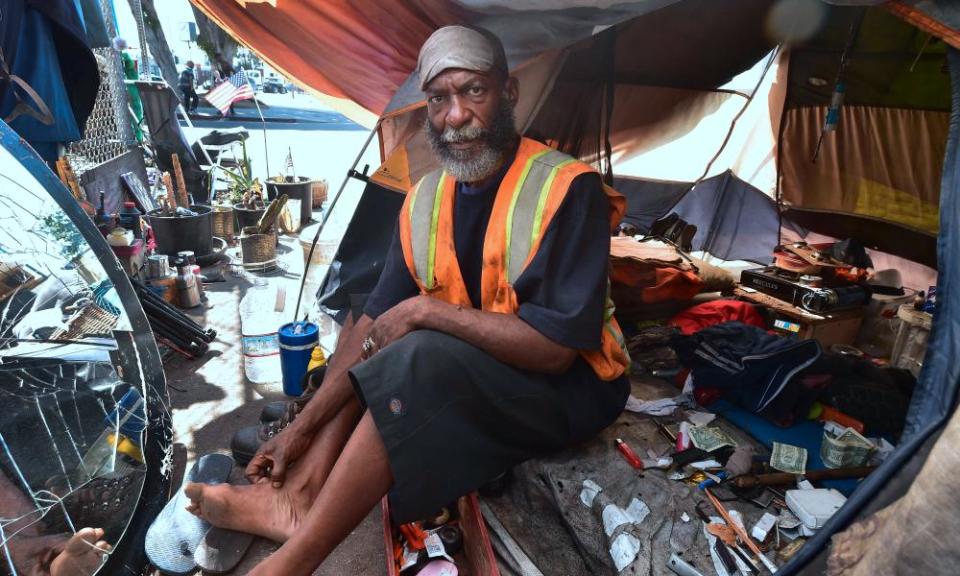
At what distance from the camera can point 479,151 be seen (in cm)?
193

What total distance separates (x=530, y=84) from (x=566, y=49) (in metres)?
0.24

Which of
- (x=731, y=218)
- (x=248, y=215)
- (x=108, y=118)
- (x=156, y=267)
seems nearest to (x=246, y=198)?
(x=248, y=215)

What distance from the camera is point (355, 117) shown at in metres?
3.88

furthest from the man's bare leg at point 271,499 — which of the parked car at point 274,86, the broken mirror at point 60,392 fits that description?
the parked car at point 274,86

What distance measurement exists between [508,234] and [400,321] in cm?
46

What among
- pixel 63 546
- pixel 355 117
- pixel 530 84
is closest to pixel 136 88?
pixel 355 117

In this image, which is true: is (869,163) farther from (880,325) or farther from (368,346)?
(368,346)

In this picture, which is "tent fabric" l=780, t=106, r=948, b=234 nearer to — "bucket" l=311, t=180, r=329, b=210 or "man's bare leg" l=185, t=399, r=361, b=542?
Answer: "man's bare leg" l=185, t=399, r=361, b=542

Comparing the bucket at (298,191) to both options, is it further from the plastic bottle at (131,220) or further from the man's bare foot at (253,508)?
the man's bare foot at (253,508)

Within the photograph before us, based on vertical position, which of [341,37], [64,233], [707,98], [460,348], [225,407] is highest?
[341,37]

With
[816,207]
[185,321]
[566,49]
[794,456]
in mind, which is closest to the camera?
[794,456]

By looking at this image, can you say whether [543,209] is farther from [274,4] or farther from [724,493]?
[274,4]

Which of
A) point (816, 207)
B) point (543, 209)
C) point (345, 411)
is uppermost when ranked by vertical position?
point (543, 209)

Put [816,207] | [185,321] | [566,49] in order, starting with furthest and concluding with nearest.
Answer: [816,207], [185,321], [566,49]
